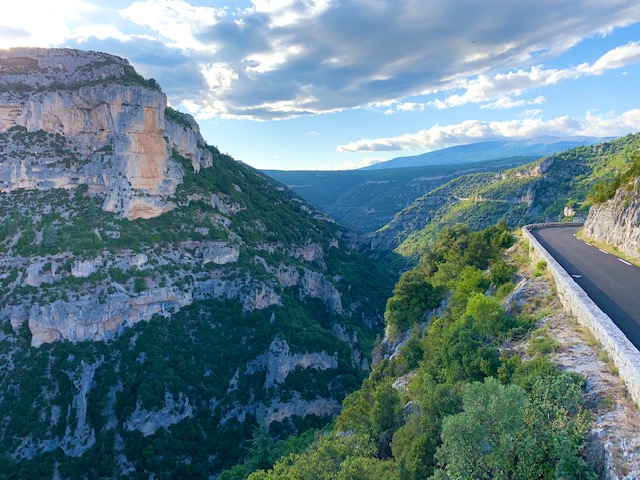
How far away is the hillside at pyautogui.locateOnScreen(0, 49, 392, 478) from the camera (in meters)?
44.6

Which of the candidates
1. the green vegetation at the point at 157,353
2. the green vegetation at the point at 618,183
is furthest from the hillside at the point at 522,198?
the green vegetation at the point at 157,353

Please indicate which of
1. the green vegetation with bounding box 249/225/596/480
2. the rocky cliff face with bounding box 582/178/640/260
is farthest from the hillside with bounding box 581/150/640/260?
the green vegetation with bounding box 249/225/596/480

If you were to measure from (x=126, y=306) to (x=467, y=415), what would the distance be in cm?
4958

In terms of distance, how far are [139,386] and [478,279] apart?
41.2 m

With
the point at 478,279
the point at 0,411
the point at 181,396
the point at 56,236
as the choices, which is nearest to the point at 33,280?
the point at 56,236

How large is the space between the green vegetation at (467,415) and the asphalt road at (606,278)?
3629 millimetres

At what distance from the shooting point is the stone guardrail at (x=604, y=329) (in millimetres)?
11797

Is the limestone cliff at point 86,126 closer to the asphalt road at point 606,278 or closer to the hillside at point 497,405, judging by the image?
the hillside at point 497,405

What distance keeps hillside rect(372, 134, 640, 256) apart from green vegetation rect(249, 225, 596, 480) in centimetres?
7053

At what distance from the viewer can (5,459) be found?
130ft

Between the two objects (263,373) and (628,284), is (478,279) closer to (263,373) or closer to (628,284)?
(628,284)

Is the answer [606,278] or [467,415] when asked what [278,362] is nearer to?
[606,278]

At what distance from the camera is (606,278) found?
2227cm

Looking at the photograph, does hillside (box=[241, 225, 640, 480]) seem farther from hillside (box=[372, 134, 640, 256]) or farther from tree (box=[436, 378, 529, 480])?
hillside (box=[372, 134, 640, 256])
